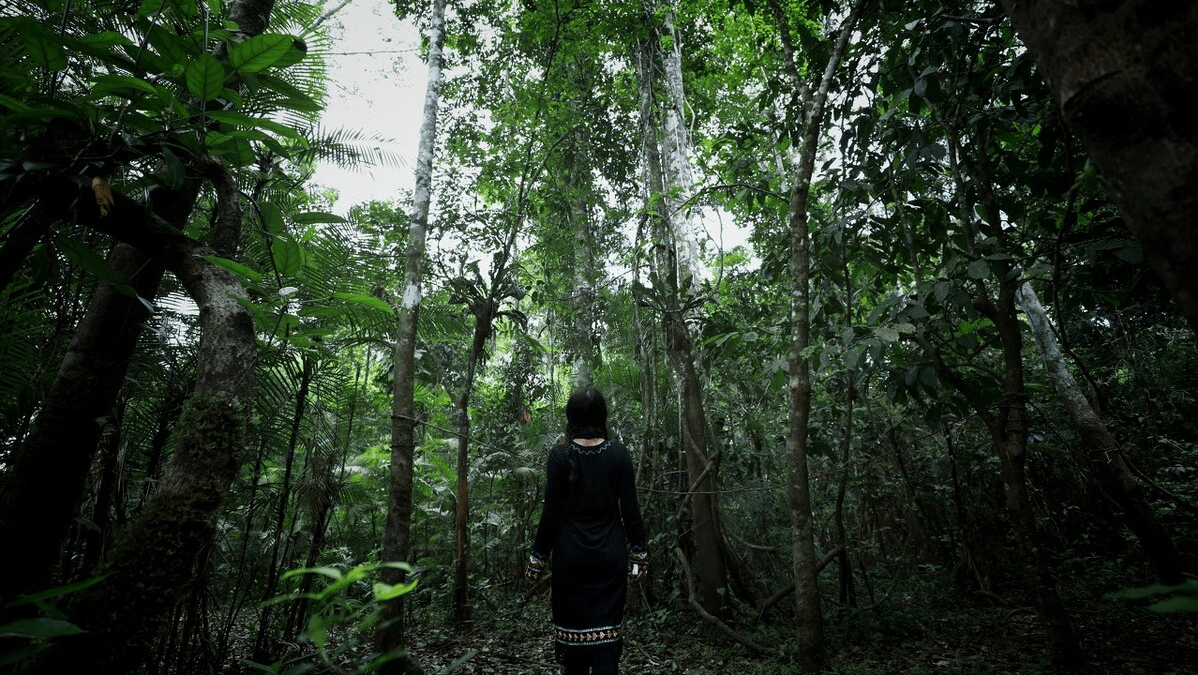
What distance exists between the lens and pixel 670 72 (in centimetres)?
645

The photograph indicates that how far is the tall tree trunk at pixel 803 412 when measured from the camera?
10.1ft

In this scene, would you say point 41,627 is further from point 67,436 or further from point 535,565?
point 535,565

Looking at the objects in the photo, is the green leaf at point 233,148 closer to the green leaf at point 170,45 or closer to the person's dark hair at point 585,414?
the green leaf at point 170,45

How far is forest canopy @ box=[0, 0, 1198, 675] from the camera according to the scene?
4.01 feet

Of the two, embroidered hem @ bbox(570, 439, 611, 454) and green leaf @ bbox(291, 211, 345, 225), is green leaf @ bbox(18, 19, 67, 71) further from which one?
embroidered hem @ bbox(570, 439, 611, 454)

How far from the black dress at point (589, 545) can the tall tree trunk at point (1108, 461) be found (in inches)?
105

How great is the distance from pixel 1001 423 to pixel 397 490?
3773 mm

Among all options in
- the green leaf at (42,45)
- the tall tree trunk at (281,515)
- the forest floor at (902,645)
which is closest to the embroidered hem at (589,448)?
the tall tree trunk at (281,515)

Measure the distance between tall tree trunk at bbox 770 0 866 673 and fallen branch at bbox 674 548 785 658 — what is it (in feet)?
2.34

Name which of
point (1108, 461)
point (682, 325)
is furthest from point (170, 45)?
point (1108, 461)

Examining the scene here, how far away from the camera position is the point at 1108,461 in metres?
3.35

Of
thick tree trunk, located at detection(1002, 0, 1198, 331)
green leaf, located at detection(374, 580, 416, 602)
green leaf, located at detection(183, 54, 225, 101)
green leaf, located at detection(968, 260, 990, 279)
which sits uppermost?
green leaf, located at detection(968, 260, 990, 279)

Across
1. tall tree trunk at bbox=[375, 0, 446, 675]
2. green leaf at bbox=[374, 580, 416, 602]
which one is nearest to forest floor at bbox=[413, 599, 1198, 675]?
tall tree trunk at bbox=[375, 0, 446, 675]

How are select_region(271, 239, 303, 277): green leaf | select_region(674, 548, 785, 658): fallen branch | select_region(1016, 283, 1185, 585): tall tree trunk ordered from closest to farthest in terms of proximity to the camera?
1. select_region(271, 239, 303, 277): green leaf
2. select_region(1016, 283, 1185, 585): tall tree trunk
3. select_region(674, 548, 785, 658): fallen branch
